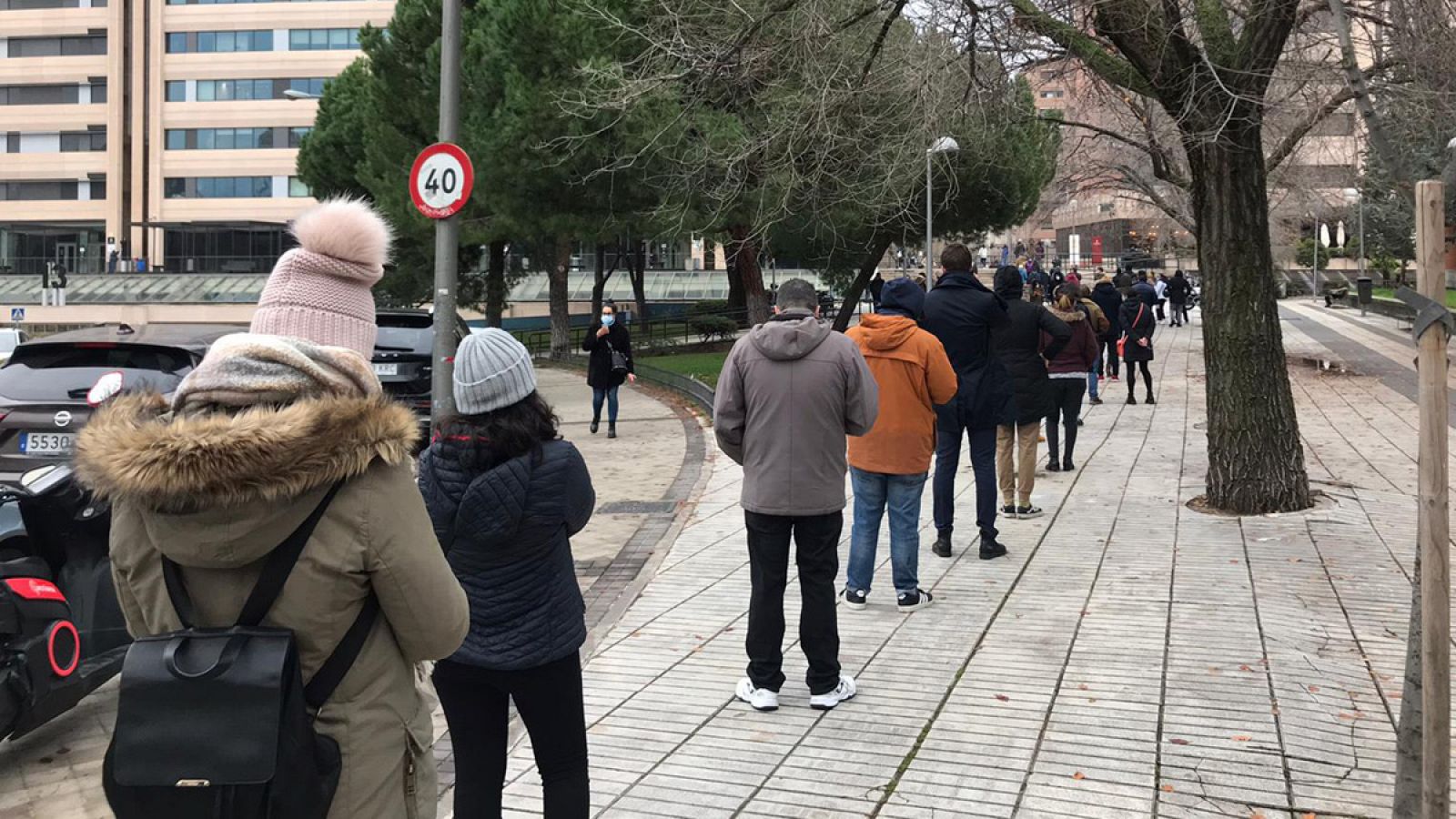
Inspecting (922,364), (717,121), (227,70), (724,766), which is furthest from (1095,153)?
(227,70)

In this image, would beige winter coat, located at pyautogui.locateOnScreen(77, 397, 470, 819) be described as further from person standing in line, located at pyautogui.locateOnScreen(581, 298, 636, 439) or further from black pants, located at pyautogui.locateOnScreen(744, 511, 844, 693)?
person standing in line, located at pyautogui.locateOnScreen(581, 298, 636, 439)

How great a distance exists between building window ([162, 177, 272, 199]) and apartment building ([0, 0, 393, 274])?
0.07 meters

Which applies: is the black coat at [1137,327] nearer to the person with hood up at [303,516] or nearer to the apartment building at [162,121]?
the person with hood up at [303,516]

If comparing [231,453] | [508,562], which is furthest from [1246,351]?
[231,453]

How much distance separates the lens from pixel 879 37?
9891 mm

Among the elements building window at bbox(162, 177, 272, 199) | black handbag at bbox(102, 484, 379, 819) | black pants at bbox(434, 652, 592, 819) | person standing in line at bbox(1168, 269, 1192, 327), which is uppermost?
building window at bbox(162, 177, 272, 199)

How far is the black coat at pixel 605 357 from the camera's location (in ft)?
50.2

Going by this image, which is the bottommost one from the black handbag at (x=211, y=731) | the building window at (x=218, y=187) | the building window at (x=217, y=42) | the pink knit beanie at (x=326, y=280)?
the black handbag at (x=211, y=731)

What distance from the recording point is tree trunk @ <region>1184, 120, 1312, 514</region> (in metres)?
9.15

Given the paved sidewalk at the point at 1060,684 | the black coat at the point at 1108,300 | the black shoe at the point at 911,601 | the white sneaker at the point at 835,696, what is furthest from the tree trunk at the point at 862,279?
the white sneaker at the point at 835,696

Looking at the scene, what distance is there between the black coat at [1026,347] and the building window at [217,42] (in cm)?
6576

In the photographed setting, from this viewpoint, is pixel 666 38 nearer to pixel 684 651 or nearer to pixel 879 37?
pixel 879 37

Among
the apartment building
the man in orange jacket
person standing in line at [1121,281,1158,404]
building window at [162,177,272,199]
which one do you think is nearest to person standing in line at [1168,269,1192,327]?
person standing in line at [1121,281,1158,404]

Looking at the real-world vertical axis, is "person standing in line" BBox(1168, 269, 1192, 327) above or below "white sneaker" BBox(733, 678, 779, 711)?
above
